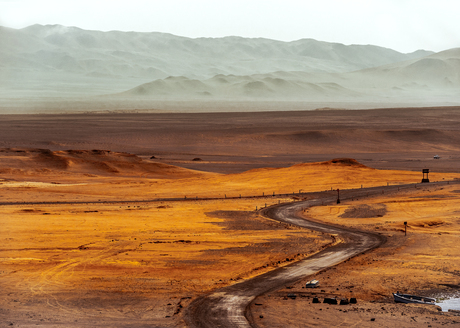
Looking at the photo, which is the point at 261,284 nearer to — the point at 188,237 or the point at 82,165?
the point at 188,237

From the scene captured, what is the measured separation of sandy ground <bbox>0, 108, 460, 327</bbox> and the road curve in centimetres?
45

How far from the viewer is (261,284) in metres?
17.3

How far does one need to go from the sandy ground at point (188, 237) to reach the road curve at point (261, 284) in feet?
1.48

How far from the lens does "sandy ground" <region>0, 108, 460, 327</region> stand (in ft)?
50.7

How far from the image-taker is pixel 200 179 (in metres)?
45.5

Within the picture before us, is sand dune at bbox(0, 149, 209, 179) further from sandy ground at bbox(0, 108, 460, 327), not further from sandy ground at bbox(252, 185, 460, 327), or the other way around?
sandy ground at bbox(252, 185, 460, 327)

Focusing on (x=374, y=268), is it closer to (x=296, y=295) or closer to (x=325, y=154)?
(x=296, y=295)

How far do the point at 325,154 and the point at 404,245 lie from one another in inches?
1801

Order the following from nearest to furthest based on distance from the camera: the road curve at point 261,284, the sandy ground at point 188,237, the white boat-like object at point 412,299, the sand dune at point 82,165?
1. the road curve at point 261,284
2. the sandy ground at point 188,237
3. the white boat-like object at point 412,299
4. the sand dune at point 82,165

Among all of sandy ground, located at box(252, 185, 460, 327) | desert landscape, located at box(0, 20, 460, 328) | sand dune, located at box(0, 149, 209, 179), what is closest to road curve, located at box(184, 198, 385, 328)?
desert landscape, located at box(0, 20, 460, 328)

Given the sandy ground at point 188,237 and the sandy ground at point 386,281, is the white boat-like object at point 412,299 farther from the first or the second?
the sandy ground at point 188,237

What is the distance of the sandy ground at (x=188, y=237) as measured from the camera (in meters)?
15.5

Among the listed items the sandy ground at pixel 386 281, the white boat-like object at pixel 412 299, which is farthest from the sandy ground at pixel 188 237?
the white boat-like object at pixel 412 299

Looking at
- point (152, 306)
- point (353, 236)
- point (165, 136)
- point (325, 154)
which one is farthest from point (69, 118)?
point (152, 306)
